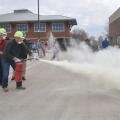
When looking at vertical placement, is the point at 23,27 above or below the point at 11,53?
above

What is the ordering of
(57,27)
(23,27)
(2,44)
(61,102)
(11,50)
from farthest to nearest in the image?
(23,27), (57,27), (2,44), (11,50), (61,102)

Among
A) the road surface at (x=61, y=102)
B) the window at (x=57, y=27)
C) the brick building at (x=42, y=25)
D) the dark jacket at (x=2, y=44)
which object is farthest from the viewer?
the window at (x=57, y=27)

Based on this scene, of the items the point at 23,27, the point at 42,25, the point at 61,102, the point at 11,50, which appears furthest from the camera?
the point at 23,27

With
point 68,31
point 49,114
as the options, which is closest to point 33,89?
point 49,114

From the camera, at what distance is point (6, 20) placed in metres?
83.8

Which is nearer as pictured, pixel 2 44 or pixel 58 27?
pixel 2 44

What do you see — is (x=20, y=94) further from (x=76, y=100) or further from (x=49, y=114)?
(x=49, y=114)

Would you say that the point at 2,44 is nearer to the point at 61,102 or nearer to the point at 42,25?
the point at 61,102

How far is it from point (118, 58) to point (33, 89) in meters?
2.64

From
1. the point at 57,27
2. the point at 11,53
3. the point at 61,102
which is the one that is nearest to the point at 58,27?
the point at 57,27

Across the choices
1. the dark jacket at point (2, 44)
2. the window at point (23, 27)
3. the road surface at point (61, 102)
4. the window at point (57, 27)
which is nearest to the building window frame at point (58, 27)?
the window at point (57, 27)

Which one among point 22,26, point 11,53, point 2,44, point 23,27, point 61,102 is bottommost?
point 61,102

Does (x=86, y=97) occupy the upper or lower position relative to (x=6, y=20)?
lower

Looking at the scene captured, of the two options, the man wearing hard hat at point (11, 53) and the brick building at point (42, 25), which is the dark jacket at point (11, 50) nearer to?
the man wearing hard hat at point (11, 53)
